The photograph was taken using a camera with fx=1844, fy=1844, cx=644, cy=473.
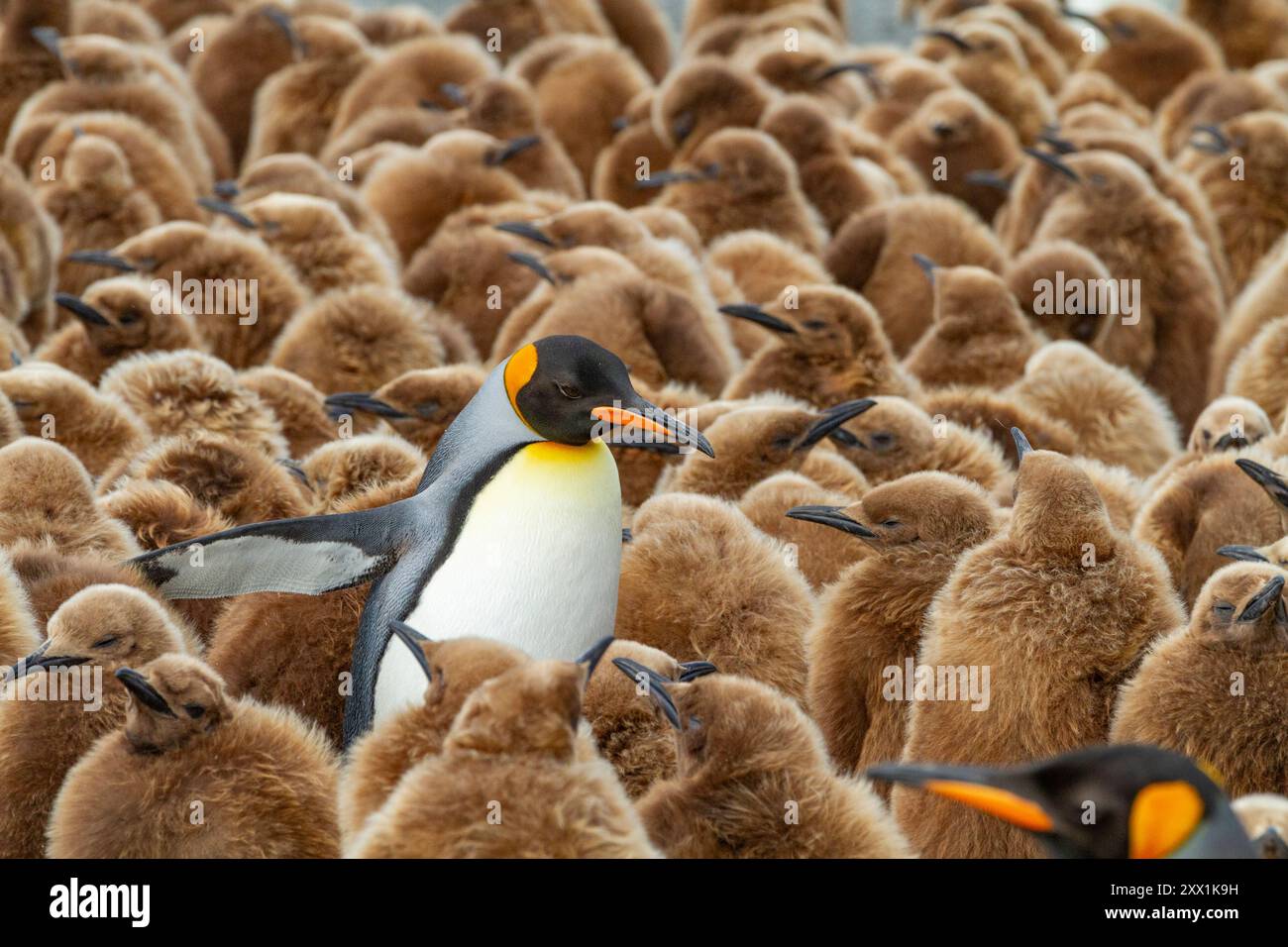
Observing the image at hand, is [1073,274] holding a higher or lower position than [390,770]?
higher

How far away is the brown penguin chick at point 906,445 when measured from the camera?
3.99 metres

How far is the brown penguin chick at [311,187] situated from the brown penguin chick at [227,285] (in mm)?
753

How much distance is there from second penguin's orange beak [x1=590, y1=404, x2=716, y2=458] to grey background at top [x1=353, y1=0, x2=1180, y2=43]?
869 centimetres

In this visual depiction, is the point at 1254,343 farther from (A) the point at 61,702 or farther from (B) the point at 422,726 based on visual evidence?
(A) the point at 61,702

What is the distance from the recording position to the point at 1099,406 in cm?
464

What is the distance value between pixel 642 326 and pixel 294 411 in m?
0.92

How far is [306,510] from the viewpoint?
3.58 metres

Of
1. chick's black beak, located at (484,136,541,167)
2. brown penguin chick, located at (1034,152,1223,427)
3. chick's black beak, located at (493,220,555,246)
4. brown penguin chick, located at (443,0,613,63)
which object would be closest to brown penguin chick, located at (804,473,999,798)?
chick's black beak, located at (493,220,555,246)

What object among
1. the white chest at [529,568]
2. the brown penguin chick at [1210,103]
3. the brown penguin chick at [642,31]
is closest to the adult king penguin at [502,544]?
the white chest at [529,568]

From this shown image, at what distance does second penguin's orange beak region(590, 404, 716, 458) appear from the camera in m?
2.91

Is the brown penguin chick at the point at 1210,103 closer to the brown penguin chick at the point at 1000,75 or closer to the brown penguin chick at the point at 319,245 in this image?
the brown penguin chick at the point at 1000,75
